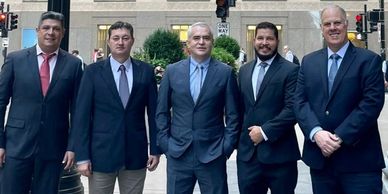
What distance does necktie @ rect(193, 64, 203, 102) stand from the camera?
Result: 14.6ft

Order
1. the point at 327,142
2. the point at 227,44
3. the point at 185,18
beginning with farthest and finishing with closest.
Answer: the point at 185,18 → the point at 227,44 → the point at 327,142

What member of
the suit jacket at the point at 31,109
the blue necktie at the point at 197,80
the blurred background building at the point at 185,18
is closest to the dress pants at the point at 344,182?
the blue necktie at the point at 197,80

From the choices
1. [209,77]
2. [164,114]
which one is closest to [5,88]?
[164,114]

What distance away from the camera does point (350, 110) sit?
12.9 ft

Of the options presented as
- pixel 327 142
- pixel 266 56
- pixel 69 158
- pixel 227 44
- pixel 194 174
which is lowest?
pixel 194 174

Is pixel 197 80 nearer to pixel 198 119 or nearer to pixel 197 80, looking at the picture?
pixel 197 80

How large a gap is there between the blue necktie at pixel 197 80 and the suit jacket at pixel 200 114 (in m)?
0.06

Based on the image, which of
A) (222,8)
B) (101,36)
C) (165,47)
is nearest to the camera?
(222,8)

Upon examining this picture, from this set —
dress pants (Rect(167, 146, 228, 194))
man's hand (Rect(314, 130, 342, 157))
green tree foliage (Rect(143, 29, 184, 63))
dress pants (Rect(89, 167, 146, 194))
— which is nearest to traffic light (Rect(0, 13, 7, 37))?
green tree foliage (Rect(143, 29, 184, 63))

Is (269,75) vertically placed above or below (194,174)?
above

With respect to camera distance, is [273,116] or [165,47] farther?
[165,47]

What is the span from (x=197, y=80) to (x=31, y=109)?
1.64 metres

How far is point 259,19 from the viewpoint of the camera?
123 feet

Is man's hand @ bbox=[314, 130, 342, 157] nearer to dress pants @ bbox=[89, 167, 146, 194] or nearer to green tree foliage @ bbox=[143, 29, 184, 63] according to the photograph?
dress pants @ bbox=[89, 167, 146, 194]
